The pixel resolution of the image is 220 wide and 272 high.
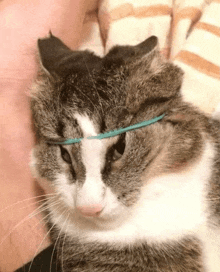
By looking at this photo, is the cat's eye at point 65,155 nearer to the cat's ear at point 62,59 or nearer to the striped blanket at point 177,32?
the cat's ear at point 62,59

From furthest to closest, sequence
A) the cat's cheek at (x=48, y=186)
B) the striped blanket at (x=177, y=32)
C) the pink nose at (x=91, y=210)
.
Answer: the striped blanket at (x=177, y=32)
the cat's cheek at (x=48, y=186)
the pink nose at (x=91, y=210)

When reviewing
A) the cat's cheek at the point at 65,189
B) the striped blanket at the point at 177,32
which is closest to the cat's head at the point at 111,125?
the cat's cheek at the point at 65,189

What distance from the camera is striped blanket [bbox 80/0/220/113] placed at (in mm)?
879

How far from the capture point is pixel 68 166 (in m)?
0.65

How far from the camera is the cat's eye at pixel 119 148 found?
1.95ft

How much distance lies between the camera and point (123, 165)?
1.98 ft

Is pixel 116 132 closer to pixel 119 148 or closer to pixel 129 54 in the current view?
pixel 119 148

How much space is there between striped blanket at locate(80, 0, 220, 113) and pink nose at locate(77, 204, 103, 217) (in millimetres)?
407

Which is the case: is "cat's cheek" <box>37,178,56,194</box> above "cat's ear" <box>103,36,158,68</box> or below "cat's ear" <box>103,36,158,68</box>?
below

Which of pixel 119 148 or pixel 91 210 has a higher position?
pixel 119 148

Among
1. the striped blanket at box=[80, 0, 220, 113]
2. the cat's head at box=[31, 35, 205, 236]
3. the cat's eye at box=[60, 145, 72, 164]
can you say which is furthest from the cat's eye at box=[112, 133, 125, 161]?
the striped blanket at box=[80, 0, 220, 113]

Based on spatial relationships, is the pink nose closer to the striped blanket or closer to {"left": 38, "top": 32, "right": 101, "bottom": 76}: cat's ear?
{"left": 38, "top": 32, "right": 101, "bottom": 76}: cat's ear

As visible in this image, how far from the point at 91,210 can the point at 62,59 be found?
32cm

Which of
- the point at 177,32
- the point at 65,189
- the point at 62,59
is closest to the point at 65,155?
the point at 65,189
